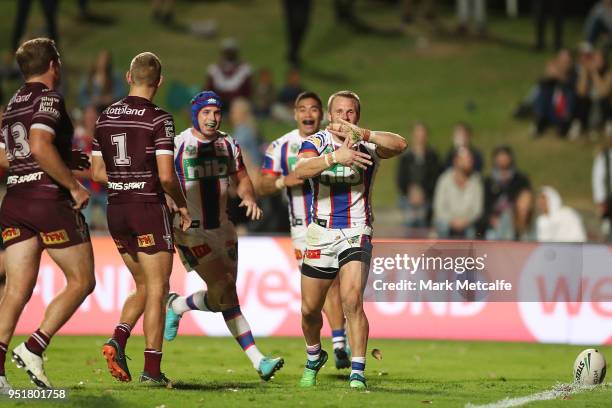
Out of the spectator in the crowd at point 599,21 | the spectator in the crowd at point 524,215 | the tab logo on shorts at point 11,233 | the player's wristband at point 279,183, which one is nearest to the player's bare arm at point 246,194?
the player's wristband at point 279,183

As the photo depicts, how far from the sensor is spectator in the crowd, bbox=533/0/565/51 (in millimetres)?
29391

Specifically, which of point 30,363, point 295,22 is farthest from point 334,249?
point 295,22

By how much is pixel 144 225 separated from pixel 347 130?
1819mm

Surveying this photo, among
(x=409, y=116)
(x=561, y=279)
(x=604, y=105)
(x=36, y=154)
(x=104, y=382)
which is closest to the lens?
(x=36, y=154)

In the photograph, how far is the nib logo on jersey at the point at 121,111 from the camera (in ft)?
31.9

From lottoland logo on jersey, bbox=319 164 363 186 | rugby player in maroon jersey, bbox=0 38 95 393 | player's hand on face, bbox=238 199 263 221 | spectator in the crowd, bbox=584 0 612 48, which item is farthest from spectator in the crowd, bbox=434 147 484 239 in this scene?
rugby player in maroon jersey, bbox=0 38 95 393

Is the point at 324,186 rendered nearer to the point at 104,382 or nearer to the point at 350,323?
the point at 350,323

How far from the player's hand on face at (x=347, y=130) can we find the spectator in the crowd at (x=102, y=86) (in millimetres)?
10562

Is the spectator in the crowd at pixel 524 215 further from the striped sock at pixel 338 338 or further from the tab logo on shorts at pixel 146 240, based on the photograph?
the tab logo on shorts at pixel 146 240

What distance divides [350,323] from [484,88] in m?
19.2

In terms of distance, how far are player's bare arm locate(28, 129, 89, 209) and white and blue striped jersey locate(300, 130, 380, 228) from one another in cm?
209

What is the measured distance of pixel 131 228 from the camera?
9.84 meters

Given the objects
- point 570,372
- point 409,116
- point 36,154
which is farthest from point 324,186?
point 409,116

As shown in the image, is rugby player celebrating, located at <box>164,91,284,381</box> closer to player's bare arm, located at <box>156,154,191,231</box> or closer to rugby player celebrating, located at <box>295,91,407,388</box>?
rugby player celebrating, located at <box>295,91,407,388</box>
